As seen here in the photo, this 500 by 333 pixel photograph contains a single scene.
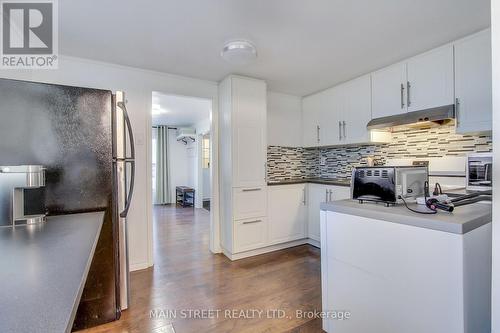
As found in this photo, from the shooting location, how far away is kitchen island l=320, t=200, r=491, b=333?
3.28 feet

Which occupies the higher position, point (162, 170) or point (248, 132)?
point (248, 132)

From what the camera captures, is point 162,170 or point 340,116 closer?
point 340,116

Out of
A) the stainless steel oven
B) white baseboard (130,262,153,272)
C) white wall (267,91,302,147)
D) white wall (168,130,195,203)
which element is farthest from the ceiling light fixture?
white wall (168,130,195,203)

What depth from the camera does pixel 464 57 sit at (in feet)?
6.51

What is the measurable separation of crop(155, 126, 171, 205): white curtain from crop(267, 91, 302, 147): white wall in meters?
4.44

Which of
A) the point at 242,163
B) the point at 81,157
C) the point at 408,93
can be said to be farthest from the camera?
the point at 242,163

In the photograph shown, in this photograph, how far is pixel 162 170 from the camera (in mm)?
6906

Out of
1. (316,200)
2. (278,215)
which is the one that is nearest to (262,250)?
(278,215)

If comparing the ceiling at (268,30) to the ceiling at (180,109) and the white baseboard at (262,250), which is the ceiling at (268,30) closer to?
the ceiling at (180,109)

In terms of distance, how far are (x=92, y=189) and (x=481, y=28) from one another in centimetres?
317

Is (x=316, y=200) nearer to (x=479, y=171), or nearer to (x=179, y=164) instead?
(x=479, y=171)

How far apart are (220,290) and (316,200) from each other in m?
1.69

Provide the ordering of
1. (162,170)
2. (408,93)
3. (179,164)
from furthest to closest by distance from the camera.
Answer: (179,164)
(162,170)
(408,93)

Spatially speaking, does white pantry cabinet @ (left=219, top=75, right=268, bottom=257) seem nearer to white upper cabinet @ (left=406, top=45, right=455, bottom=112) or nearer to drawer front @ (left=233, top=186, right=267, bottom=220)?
drawer front @ (left=233, top=186, right=267, bottom=220)
